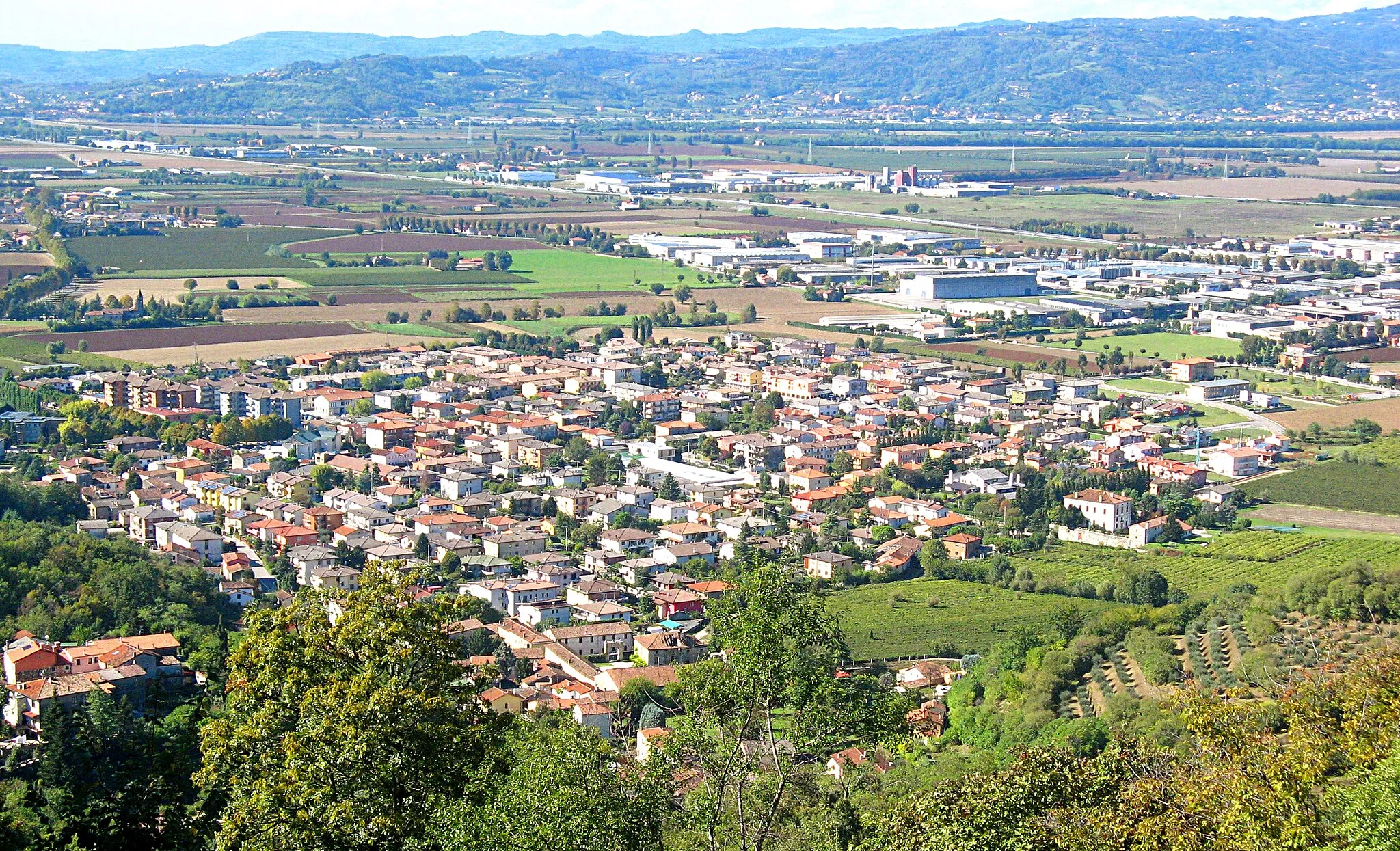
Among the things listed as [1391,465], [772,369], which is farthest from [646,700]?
[772,369]

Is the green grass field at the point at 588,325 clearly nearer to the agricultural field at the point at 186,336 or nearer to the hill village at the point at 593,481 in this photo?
the hill village at the point at 593,481

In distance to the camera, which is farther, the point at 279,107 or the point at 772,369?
the point at 279,107

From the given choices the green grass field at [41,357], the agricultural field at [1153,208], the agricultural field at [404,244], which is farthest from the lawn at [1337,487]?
the agricultural field at [1153,208]

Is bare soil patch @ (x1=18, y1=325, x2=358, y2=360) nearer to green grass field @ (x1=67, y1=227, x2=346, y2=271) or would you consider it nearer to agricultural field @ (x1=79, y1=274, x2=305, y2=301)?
agricultural field @ (x1=79, y1=274, x2=305, y2=301)

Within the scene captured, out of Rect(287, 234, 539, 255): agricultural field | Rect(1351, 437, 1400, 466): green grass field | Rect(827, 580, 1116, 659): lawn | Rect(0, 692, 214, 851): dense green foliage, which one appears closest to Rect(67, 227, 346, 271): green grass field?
Rect(287, 234, 539, 255): agricultural field

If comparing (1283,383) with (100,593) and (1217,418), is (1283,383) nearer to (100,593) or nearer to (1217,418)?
(1217,418)

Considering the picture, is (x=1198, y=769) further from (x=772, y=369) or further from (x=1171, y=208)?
(x=1171, y=208)

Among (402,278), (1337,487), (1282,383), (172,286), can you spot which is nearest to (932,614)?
(1337,487)
